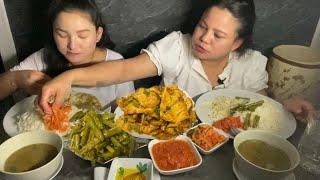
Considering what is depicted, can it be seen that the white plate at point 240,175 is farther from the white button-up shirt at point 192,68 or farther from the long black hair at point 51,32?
the long black hair at point 51,32

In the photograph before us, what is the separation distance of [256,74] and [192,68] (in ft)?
1.42

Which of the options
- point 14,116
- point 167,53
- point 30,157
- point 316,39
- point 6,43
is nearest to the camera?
point 30,157

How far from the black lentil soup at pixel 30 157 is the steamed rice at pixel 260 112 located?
765mm

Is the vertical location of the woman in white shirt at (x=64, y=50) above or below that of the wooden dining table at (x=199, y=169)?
above

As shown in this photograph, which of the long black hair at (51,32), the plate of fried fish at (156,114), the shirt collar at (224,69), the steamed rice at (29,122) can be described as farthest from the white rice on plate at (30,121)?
the shirt collar at (224,69)

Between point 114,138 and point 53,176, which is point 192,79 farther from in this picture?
point 53,176

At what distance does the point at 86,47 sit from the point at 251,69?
3.35ft

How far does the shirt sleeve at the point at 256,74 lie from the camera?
2.07 metres

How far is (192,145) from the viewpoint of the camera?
134 centimetres

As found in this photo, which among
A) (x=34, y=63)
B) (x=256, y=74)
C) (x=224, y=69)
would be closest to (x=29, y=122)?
(x=34, y=63)

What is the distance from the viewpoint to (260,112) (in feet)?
5.30

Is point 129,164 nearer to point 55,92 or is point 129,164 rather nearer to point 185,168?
point 185,168

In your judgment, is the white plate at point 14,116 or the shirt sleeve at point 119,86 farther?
the shirt sleeve at point 119,86

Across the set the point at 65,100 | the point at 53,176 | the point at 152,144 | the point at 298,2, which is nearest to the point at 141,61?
the point at 65,100
